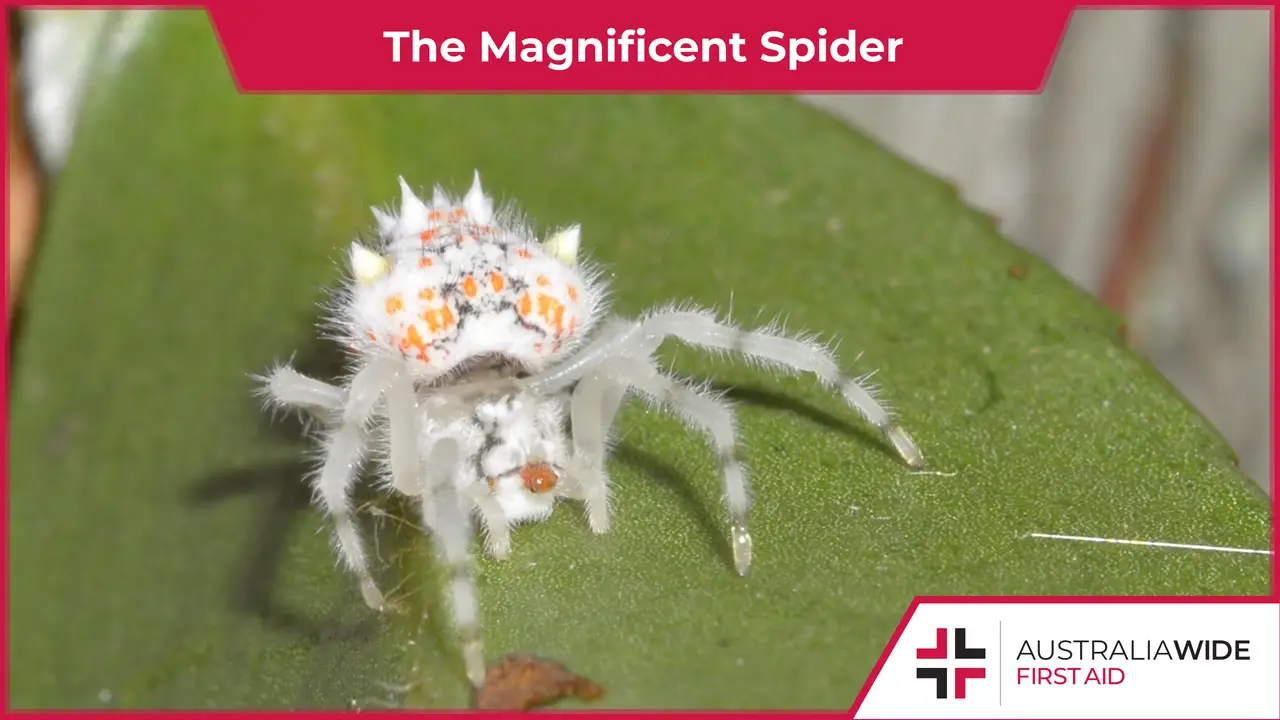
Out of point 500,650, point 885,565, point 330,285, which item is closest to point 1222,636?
point 885,565

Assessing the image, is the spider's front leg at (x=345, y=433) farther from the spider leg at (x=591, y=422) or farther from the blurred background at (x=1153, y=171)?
the blurred background at (x=1153, y=171)

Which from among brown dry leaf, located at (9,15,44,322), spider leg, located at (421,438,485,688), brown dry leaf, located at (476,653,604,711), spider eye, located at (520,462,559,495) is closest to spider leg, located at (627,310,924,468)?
spider eye, located at (520,462,559,495)

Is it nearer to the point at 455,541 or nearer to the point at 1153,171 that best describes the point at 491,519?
the point at 455,541

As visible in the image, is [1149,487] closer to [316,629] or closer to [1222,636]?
[1222,636]

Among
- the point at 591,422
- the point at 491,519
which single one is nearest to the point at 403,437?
the point at 491,519

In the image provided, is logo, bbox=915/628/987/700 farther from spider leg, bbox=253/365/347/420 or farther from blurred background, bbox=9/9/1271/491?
blurred background, bbox=9/9/1271/491

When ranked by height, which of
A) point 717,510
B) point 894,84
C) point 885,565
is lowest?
point 885,565
